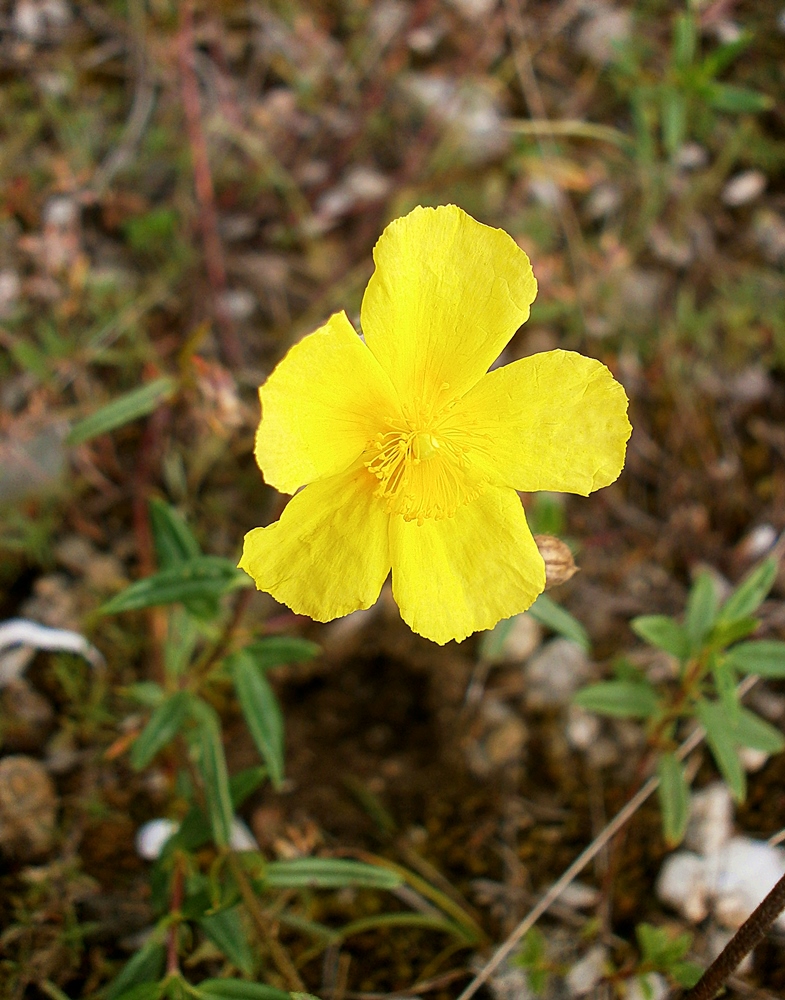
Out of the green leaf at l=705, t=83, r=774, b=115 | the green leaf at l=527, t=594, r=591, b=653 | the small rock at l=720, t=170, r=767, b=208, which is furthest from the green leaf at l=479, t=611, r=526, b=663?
the small rock at l=720, t=170, r=767, b=208

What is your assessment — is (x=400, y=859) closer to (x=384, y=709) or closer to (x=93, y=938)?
(x=384, y=709)

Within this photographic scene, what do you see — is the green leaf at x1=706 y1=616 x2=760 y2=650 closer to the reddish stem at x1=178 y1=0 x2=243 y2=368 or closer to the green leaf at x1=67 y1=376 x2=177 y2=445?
the green leaf at x1=67 y1=376 x2=177 y2=445

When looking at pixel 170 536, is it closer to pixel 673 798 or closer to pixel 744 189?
pixel 673 798

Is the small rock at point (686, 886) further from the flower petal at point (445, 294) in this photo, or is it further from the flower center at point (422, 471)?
the flower petal at point (445, 294)

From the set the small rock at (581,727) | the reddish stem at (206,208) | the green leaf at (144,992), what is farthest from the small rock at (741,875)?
Result: the reddish stem at (206,208)

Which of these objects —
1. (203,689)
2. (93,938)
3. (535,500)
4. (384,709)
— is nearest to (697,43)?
(535,500)
